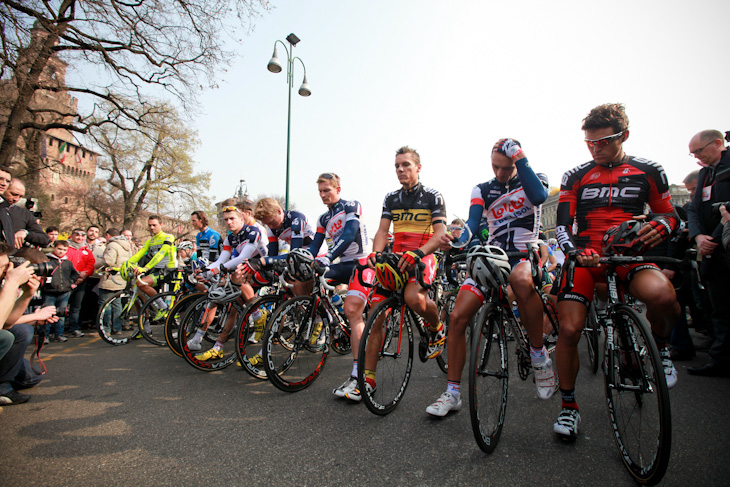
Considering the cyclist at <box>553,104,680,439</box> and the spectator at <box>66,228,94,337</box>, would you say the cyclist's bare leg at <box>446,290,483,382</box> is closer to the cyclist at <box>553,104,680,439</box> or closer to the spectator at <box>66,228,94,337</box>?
the cyclist at <box>553,104,680,439</box>

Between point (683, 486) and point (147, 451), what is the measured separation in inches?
130

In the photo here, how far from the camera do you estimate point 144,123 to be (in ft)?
52.6

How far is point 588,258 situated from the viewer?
94.8 inches

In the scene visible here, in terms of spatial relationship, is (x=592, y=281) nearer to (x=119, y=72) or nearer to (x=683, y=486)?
(x=683, y=486)

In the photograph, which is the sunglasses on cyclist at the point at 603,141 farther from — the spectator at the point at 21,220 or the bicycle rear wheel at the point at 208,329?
the spectator at the point at 21,220

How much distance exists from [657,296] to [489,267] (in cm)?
107

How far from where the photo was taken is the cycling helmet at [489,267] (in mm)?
2727

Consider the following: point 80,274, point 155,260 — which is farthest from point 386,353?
point 80,274

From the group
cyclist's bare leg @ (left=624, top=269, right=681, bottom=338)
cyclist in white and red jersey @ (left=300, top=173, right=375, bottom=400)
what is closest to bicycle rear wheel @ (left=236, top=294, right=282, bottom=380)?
cyclist in white and red jersey @ (left=300, top=173, right=375, bottom=400)

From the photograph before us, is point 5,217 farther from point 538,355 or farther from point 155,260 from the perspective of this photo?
point 538,355

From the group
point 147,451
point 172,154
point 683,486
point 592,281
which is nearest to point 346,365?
point 147,451

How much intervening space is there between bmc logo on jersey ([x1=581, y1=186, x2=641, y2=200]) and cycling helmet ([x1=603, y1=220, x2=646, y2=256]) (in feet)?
1.46

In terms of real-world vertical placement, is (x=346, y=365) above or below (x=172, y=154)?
below

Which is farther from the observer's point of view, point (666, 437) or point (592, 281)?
point (592, 281)
